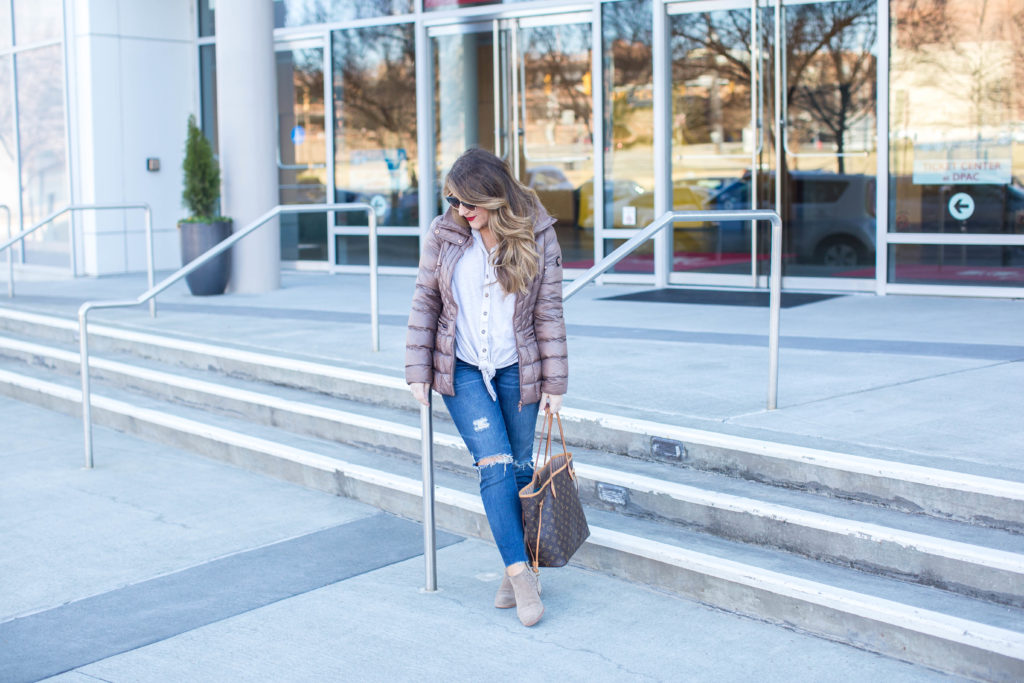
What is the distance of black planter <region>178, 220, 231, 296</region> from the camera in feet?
38.5

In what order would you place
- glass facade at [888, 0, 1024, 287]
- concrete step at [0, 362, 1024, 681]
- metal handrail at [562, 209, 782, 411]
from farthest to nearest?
glass facade at [888, 0, 1024, 287] < metal handrail at [562, 209, 782, 411] < concrete step at [0, 362, 1024, 681]

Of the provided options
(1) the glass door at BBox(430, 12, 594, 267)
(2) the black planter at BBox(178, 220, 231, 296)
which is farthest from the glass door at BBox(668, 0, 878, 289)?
(2) the black planter at BBox(178, 220, 231, 296)

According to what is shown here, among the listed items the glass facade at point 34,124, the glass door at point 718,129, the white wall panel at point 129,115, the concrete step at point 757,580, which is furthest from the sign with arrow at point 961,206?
the glass facade at point 34,124

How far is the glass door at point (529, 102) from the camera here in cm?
1244

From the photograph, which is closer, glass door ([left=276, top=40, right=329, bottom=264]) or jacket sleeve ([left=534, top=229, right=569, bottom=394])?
jacket sleeve ([left=534, top=229, right=569, bottom=394])

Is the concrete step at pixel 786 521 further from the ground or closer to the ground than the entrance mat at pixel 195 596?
further from the ground

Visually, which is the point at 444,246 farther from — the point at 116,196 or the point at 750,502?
the point at 116,196

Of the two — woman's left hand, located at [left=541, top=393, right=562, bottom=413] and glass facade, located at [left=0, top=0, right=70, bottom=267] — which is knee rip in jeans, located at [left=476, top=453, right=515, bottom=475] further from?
glass facade, located at [left=0, top=0, right=70, bottom=267]

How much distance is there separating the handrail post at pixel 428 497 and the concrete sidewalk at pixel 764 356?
1.44 meters

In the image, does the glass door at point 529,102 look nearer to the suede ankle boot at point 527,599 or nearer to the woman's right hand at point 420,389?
the woman's right hand at point 420,389

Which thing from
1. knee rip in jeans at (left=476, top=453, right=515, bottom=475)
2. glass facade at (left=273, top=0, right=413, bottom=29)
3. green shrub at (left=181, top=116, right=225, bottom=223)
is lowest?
knee rip in jeans at (left=476, top=453, right=515, bottom=475)

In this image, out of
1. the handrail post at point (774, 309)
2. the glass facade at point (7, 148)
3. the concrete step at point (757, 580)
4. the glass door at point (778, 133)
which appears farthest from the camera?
the glass facade at point (7, 148)

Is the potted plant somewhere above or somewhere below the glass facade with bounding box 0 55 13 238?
below

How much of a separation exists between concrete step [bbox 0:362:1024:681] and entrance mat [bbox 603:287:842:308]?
485 centimetres
